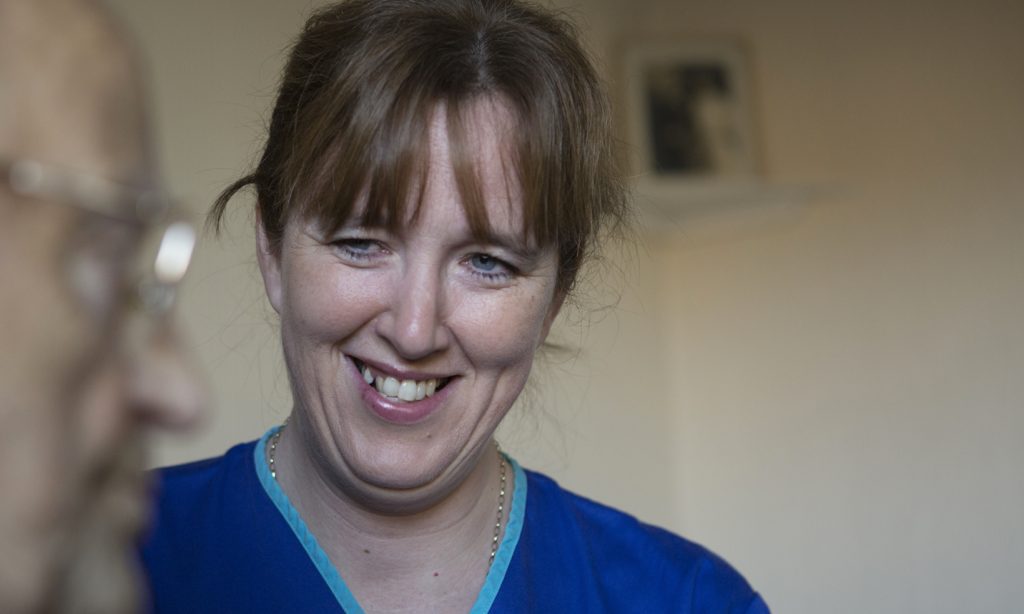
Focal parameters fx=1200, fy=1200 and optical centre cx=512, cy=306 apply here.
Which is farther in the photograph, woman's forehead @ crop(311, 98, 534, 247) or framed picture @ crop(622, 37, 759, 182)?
framed picture @ crop(622, 37, 759, 182)

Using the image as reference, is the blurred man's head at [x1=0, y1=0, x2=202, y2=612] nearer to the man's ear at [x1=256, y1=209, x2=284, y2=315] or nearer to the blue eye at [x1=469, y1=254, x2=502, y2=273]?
the blue eye at [x1=469, y1=254, x2=502, y2=273]

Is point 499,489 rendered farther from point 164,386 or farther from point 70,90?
point 70,90

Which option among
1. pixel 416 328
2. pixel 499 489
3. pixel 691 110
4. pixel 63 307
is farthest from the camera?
pixel 691 110

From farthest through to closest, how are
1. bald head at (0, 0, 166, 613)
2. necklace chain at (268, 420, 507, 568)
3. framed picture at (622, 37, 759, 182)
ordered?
framed picture at (622, 37, 759, 182), necklace chain at (268, 420, 507, 568), bald head at (0, 0, 166, 613)

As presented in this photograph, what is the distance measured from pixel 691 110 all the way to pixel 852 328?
38.9 inches

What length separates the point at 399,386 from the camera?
1448 millimetres

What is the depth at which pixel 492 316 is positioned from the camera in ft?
4.77

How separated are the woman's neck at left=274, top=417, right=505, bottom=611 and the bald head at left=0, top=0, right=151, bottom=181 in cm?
89

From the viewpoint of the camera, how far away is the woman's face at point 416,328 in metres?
1.38

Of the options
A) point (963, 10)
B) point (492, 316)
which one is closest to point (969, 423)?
point (963, 10)

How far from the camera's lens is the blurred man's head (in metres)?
0.69

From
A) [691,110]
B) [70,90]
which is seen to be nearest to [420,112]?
[70,90]

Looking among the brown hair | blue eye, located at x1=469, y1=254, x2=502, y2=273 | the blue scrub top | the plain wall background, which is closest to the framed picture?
the plain wall background

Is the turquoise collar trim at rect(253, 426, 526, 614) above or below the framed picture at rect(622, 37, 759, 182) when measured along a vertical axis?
below
